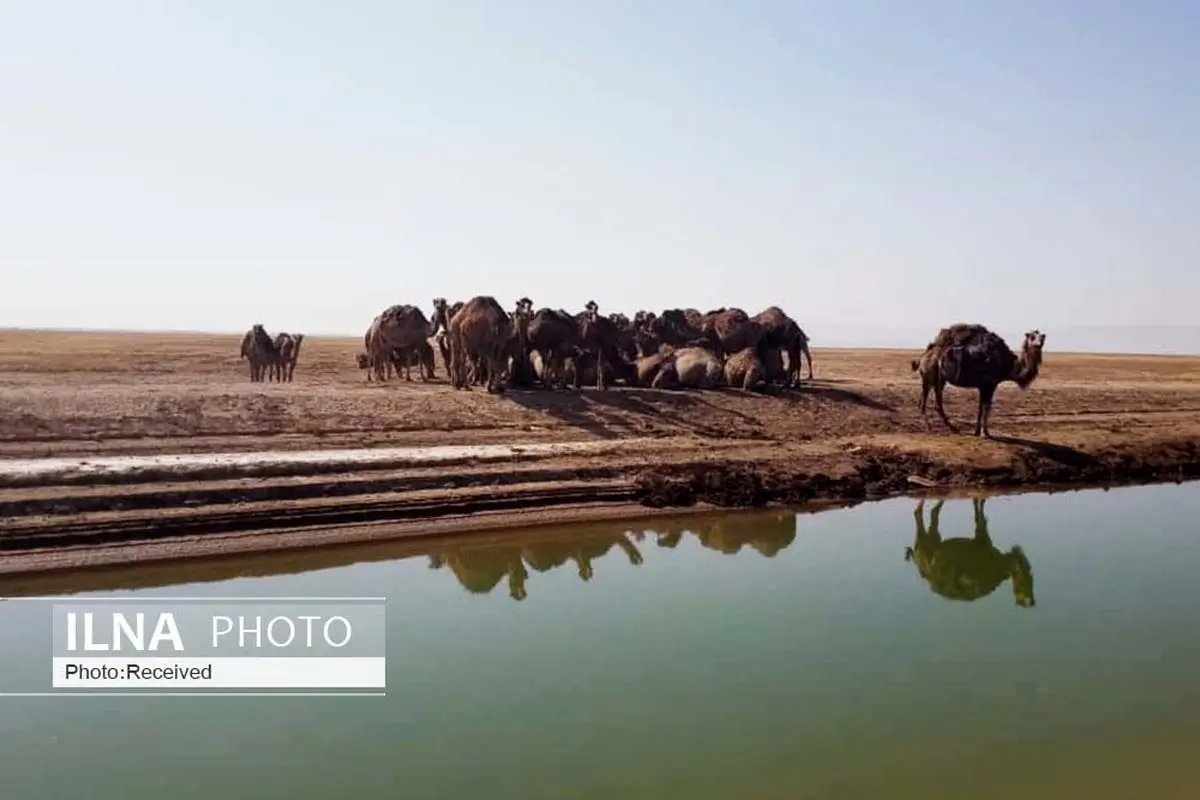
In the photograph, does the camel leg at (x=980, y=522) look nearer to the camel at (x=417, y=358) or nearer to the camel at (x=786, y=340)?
the camel at (x=786, y=340)

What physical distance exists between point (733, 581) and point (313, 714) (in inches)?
230

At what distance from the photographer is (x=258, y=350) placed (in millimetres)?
26328

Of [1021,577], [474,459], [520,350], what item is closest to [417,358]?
[520,350]

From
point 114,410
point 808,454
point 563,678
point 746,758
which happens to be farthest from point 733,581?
point 114,410

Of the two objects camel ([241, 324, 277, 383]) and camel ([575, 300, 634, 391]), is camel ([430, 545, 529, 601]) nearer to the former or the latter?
camel ([575, 300, 634, 391])

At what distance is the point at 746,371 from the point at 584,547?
446 inches

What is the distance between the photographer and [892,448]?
19.2 metres

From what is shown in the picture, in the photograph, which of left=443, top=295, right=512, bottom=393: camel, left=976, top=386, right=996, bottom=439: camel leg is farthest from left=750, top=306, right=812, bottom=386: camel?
left=443, top=295, right=512, bottom=393: camel

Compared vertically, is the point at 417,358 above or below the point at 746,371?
above

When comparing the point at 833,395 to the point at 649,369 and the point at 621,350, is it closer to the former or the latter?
the point at 649,369

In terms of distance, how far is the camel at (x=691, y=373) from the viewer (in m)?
23.3

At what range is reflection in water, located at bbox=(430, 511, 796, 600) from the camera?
11938mm

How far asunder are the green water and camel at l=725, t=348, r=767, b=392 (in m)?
10.8

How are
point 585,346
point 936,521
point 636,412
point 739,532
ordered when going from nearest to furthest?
point 739,532 < point 936,521 < point 636,412 < point 585,346
